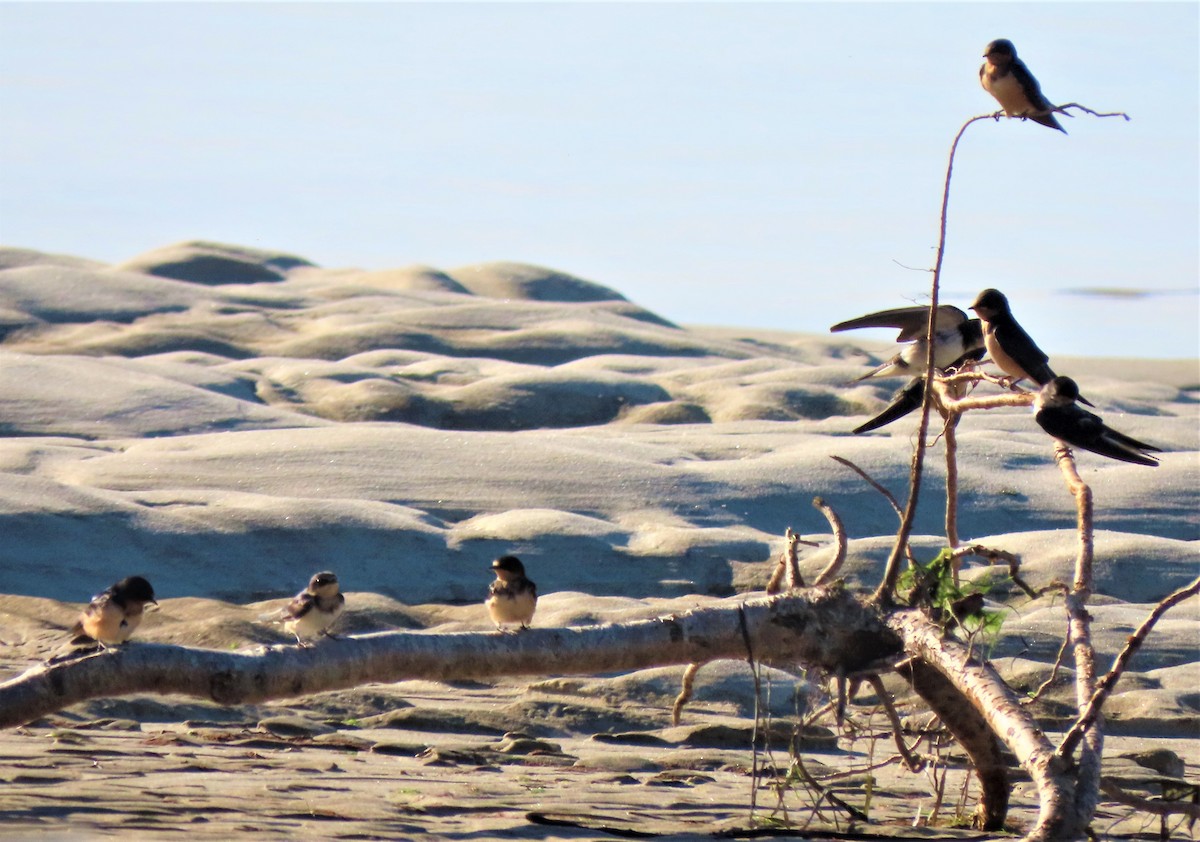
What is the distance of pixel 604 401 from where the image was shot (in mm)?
21453

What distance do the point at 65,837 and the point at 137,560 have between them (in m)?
7.81

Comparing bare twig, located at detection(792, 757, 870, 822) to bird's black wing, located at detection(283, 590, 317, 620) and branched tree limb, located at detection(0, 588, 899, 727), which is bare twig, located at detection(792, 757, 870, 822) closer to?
branched tree limb, located at detection(0, 588, 899, 727)

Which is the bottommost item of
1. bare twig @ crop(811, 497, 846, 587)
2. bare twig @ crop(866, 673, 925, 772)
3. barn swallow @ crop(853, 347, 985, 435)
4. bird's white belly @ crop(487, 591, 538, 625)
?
bare twig @ crop(866, 673, 925, 772)

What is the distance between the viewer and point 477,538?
1362 centimetres

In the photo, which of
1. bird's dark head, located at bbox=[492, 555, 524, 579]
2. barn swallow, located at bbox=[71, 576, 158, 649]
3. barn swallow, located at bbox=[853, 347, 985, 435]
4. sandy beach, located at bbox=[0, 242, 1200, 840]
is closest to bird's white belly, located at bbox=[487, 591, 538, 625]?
bird's dark head, located at bbox=[492, 555, 524, 579]

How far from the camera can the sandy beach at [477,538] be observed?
6496mm

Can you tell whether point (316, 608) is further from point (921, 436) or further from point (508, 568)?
point (921, 436)

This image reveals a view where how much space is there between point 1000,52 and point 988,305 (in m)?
1.13

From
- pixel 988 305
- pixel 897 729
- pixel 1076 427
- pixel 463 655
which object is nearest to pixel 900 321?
pixel 988 305

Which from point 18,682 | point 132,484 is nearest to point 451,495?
point 132,484

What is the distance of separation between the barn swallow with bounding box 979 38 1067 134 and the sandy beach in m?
2.51

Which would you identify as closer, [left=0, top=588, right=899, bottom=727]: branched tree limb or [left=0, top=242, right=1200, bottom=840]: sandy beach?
[left=0, top=588, right=899, bottom=727]: branched tree limb

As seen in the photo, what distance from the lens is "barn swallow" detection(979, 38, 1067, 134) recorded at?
6.61 metres

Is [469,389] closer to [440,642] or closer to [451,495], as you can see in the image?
[451,495]
